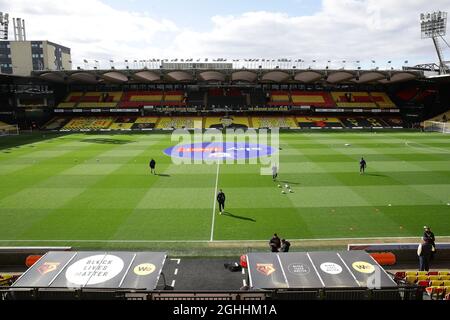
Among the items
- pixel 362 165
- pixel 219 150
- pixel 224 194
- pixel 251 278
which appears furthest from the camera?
pixel 219 150

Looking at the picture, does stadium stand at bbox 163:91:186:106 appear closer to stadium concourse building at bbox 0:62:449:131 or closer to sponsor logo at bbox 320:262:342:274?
stadium concourse building at bbox 0:62:449:131

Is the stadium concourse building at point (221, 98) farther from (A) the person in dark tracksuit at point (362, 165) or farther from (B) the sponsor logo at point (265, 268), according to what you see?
(B) the sponsor logo at point (265, 268)

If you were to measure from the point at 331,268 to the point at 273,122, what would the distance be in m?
56.8

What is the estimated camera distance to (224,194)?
22.8 meters

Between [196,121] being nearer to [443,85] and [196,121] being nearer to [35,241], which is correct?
[443,85]

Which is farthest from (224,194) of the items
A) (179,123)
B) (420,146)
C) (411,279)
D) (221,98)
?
(221,98)

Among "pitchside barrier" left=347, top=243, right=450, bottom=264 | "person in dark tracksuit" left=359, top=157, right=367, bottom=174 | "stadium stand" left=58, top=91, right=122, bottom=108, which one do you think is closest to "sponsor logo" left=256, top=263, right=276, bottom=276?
"pitchside barrier" left=347, top=243, right=450, bottom=264

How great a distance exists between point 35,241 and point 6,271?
9.48ft

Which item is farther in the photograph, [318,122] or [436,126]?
[318,122]

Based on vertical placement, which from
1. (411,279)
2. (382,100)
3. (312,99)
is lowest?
(411,279)

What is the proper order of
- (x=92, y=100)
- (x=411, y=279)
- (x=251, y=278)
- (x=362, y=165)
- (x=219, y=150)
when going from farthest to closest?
(x=92, y=100) → (x=219, y=150) → (x=362, y=165) → (x=411, y=279) → (x=251, y=278)

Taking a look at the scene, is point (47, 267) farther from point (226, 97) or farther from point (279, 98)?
point (279, 98)

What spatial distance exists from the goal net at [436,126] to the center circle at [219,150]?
29732 millimetres

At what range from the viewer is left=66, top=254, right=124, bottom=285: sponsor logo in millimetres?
9539
